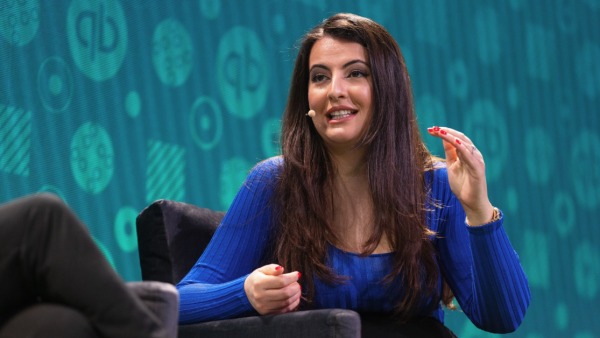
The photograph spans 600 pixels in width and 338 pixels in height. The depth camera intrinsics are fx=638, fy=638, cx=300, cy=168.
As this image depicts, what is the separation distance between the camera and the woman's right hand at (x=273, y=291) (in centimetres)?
126

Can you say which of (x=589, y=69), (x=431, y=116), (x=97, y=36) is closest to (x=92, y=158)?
(x=97, y=36)

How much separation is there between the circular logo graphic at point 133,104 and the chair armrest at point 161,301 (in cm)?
116

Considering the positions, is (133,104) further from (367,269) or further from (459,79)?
(459,79)

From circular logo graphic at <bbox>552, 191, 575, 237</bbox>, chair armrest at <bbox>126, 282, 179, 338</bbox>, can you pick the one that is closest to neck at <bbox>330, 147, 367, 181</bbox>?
chair armrest at <bbox>126, 282, 179, 338</bbox>

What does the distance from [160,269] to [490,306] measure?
0.79 metres

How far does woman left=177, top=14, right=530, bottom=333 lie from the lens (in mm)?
1396

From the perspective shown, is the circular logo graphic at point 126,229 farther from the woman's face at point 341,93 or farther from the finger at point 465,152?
the finger at point 465,152

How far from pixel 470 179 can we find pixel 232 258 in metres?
0.59

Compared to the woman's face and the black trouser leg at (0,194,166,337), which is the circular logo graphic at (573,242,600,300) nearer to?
the woman's face

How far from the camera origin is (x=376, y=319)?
1440 millimetres

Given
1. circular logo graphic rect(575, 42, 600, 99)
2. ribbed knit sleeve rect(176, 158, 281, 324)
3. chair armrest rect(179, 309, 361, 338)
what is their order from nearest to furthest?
chair armrest rect(179, 309, 361, 338) → ribbed knit sleeve rect(176, 158, 281, 324) → circular logo graphic rect(575, 42, 600, 99)

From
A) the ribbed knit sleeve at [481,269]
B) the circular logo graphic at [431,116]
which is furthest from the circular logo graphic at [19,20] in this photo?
the circular logo graphic at [431,116]

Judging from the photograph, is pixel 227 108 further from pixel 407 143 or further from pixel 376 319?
pixel 376 319

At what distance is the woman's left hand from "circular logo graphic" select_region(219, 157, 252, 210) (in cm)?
113
